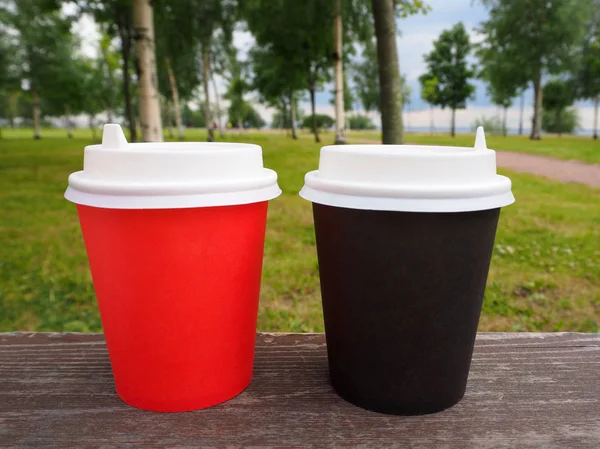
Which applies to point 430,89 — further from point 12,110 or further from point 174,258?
point 12,110

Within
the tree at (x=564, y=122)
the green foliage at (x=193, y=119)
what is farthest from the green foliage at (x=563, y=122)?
the green foliage at (x=193, y=119)

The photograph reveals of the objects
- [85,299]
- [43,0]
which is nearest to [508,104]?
[43,0]

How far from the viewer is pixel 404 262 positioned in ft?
3.53

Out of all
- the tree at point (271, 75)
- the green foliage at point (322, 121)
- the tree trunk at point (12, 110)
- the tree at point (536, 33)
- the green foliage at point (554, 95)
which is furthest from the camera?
the green foliage at point (322, 121)

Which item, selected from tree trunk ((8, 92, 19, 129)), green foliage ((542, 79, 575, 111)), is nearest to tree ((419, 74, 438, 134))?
green foliage ((542, 79, 575, 111))

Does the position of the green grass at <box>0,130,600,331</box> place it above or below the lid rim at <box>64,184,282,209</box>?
below

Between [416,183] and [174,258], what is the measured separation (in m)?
0.56

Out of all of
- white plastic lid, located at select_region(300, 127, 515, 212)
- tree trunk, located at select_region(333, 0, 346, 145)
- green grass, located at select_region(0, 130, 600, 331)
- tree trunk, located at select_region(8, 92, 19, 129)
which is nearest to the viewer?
white plastic lid, located at select_region(300, 127, 515, 212)

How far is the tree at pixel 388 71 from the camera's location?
3.34 metres

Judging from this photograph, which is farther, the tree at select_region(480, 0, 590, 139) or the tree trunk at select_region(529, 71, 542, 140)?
the tree trunk at select_region(529, 71, 542, 140)

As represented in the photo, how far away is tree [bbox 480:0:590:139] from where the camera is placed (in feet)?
62.7

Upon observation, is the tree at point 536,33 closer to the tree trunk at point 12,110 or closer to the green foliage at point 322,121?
the green foliage at point 322,121

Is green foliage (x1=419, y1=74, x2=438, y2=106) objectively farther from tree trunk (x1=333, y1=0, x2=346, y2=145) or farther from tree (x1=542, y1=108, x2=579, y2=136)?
tree (x1=542, y1=108, x2=579, y2=136)

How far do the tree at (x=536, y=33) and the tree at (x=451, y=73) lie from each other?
1030 centimetres
